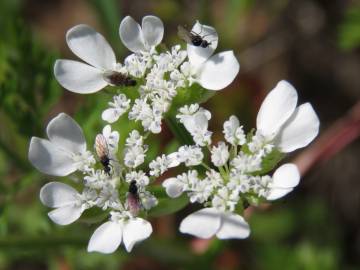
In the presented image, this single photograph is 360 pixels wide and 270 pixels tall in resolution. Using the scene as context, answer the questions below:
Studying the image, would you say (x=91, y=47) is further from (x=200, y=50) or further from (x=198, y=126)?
(x=198, y=126)

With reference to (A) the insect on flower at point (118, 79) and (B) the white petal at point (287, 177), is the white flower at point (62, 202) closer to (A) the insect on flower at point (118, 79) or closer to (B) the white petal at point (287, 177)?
(A) the insect on flower at point (118, 79)

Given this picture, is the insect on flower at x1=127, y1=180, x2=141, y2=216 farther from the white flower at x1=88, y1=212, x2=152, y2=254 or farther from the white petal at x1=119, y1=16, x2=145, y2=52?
the white petal at x1=119, y1=16, x2=145, y2=52

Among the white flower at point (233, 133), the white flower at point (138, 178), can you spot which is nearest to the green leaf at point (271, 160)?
the white flower at point (233, 133)

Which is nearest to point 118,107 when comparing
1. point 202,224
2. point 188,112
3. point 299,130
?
point 188,112

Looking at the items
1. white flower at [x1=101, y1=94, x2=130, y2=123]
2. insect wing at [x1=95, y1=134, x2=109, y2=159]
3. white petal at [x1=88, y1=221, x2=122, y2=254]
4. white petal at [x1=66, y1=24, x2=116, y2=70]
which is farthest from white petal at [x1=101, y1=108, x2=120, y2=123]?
white petal at [x1=88, y1=221, x2=122, y2=254]

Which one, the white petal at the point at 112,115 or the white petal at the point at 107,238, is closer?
the white petal at the point at 107,238

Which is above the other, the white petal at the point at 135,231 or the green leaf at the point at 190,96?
the green leaf at the point at 190,96

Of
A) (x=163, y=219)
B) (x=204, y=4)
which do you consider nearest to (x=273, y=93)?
(x=204, y=4)

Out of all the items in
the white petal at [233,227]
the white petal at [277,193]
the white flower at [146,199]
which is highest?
the white flower at [146,199]
